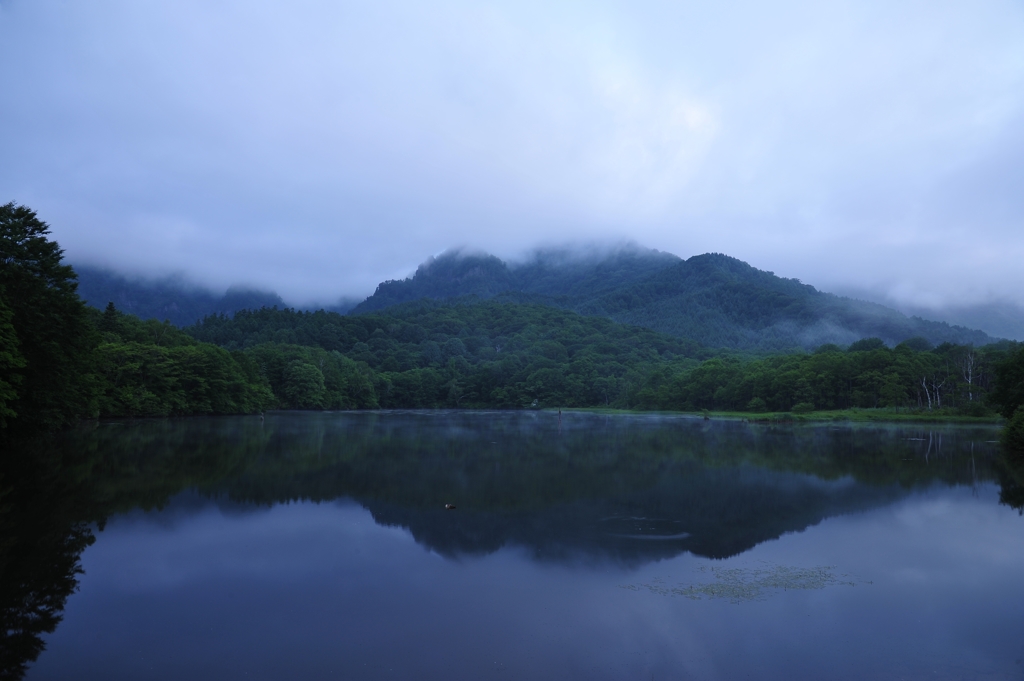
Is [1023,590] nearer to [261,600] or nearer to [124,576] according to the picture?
[261,600]

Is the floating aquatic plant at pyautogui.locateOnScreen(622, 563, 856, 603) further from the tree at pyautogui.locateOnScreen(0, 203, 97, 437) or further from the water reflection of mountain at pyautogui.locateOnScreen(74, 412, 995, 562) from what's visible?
the tree at pyautogui.locateOnScreen(0, 203, 97, 437)

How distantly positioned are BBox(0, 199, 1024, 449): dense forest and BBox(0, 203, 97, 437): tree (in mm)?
75

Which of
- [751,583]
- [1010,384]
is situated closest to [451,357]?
[1010,384]

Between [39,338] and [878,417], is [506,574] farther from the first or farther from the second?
[878,417]

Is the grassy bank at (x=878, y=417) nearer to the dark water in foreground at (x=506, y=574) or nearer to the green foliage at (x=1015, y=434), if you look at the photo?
the green foliage at (x=1015, y=434)

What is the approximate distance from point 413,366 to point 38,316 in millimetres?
108813

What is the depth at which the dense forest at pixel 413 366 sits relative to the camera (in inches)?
1265

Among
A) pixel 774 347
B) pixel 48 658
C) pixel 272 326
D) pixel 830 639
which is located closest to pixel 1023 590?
pixel 830 639

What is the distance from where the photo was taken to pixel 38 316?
3155cm

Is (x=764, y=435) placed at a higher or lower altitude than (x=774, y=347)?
lower

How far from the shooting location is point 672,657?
818cm

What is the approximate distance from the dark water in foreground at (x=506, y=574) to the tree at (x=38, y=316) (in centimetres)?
1025

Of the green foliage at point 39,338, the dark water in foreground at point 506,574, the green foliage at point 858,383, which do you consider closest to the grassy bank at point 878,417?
the green foliage at point 858,383

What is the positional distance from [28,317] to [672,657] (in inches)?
1364
